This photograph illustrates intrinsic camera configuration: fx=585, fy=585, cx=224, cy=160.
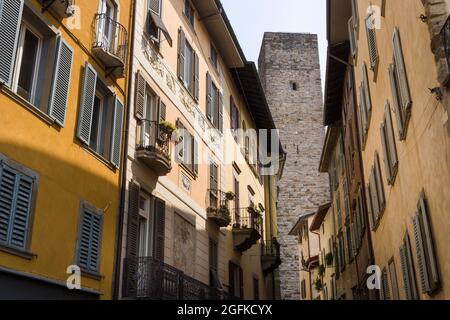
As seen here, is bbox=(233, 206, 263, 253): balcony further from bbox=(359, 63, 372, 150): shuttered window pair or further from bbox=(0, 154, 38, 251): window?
bbox=(0, 154, 38, 251): window

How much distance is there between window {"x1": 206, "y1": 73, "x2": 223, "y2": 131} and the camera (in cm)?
1836

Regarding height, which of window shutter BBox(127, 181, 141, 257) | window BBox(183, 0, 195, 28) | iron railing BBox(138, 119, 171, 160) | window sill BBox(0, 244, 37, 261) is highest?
window BBox(183, 0, 195, 28)

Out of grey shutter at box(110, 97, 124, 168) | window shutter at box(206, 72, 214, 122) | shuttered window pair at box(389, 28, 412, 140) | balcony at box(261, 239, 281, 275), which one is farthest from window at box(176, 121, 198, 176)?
balcony at box(261, 239, 281, 275)

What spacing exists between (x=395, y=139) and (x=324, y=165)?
59.8 ft

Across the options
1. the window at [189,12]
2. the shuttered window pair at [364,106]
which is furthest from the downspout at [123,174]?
the shuttered window pair at [364,106]

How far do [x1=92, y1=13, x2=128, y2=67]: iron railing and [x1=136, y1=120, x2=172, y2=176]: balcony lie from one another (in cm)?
168

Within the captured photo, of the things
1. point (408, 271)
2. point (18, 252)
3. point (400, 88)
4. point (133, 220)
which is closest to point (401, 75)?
point (400, 88)

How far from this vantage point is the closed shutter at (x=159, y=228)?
12.8m

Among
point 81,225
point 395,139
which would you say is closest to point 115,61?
point 81,225

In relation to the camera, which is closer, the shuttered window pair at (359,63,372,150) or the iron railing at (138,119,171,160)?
the iron railing at (138,119,171,160)

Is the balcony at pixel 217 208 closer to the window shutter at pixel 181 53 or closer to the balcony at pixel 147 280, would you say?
the window shutter at pixel 181 53

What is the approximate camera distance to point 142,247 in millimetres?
12453

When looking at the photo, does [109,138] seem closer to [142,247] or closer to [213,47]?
[142,247]

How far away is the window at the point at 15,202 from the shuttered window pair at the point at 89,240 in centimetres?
147
